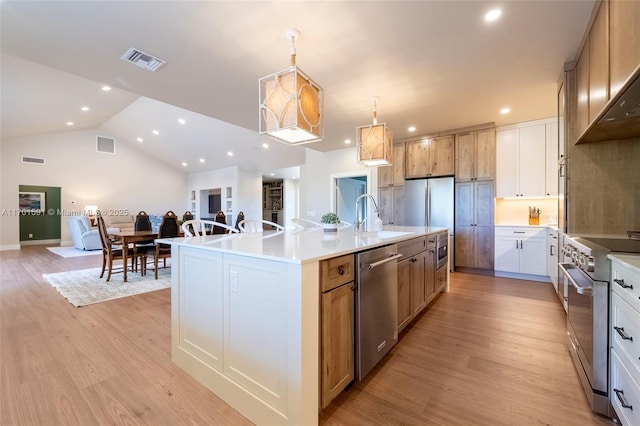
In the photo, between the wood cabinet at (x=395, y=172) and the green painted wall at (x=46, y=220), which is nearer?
the wood cabinet at (x=395, y=172)

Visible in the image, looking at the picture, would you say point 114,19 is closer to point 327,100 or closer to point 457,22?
point 327,100

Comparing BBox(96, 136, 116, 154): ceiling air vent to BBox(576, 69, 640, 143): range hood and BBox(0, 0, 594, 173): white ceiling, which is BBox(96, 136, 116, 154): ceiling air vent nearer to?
BBox(0, 0, 594, 173): white ceiling

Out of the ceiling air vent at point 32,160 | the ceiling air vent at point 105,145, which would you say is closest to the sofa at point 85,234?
the ceiling air vent at point 32,160

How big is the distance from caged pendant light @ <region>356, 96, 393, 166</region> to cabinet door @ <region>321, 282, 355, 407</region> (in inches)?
70.7

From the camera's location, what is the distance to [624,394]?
1.28 m

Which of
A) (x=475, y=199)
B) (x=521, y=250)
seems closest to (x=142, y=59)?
(x=475, y=199)

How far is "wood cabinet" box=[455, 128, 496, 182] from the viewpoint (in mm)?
4555

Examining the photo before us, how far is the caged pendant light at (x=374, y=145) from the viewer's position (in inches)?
117

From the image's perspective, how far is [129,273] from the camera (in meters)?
4.89

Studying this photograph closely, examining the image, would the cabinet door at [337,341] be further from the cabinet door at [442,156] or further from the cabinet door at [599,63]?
the cabinet door at [442,156]

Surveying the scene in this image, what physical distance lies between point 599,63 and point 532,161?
293 centimetres

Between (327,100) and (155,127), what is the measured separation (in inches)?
300

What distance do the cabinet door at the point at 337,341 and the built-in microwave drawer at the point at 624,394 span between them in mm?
1246

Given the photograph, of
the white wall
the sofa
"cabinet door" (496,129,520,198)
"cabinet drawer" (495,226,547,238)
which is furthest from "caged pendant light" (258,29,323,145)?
the white wall
